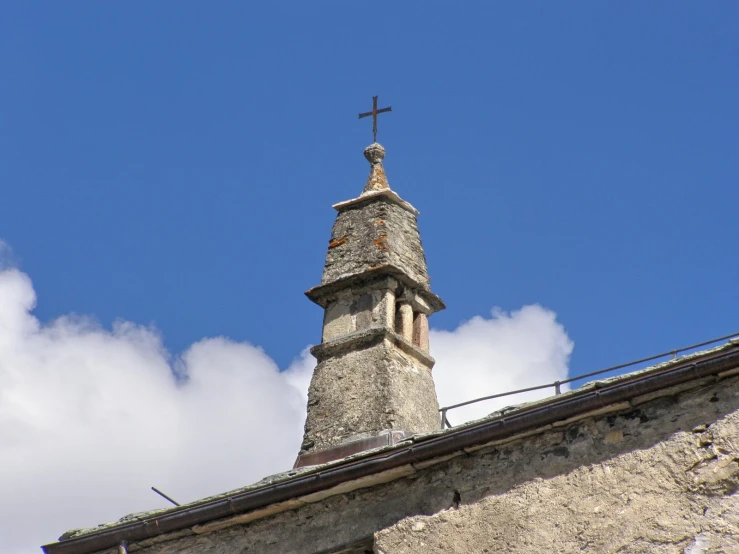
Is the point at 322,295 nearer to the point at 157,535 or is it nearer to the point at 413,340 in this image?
the point at 413,340

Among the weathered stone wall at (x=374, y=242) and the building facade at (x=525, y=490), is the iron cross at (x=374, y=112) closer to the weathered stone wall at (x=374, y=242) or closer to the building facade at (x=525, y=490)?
the weathered stone wall at (x=374, y=242)

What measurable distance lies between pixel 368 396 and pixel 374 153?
3006mm

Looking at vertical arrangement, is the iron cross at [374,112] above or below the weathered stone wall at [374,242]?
above

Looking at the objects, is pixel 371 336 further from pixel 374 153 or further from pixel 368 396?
pixel 374 153

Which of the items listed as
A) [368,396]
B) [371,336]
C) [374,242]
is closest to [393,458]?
[368,396]

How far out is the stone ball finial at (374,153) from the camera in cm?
1295

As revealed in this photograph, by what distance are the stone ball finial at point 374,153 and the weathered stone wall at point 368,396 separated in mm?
2353

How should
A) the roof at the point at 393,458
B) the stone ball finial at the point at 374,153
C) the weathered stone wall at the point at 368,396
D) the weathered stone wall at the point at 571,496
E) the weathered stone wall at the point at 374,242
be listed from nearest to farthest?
the weathered stone wall at the point at 571,496 → the roof at the point at 393,458 → the weathered stone wall at the point at 368,396 → the weathered stone wall at the point at 374,242 → the stone ball finial at the point at 374,153

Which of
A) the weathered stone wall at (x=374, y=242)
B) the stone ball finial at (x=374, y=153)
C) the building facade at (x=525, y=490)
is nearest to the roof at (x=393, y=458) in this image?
the building facade at (x=525, y=490)

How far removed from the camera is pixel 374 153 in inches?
511

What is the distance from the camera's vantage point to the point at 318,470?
351 inches

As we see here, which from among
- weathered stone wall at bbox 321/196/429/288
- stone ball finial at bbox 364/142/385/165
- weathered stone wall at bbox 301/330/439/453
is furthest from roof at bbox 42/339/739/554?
stone ball finial at bbox 364/142/385/165

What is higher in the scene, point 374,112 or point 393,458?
point 374,112

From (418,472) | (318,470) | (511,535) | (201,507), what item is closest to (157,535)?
(201,507)
